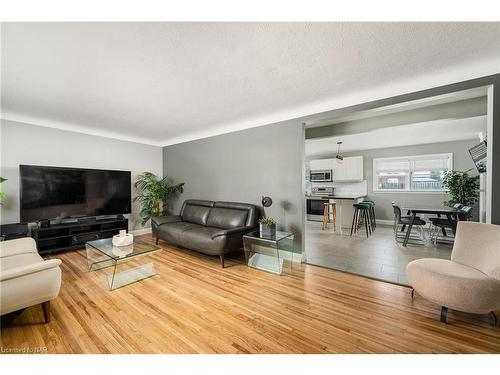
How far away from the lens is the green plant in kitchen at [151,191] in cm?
478

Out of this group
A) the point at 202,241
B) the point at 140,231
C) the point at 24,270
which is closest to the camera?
the point at 24,270

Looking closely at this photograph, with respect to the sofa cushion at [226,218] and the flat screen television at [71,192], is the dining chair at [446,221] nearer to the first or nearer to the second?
the sofa cushion at [226,218]

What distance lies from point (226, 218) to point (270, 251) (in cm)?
104

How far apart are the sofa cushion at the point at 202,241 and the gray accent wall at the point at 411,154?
5539 mm

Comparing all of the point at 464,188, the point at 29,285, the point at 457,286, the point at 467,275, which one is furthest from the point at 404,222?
the point at 29,285

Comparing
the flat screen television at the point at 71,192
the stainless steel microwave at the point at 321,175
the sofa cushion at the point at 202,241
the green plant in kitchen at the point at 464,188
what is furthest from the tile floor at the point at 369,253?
the flat screen television at the point at 71,192

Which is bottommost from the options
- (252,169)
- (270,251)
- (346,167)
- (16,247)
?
(270,251)

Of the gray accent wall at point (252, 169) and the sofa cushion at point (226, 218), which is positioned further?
the sofa cushion at point (226, 218)

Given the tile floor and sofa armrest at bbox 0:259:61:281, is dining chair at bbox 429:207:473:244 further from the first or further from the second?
sofa armrest at bbox 0:259:61:281

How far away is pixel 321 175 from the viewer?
7051 mm

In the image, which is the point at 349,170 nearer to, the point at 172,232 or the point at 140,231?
the point at 172,232

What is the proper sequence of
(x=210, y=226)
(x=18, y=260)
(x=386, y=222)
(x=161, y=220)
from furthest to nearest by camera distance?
(x=386, y=222) → (x=161, y=220) → (x=210, y=226) → (x=18, y=260)

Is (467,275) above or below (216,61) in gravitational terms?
below
